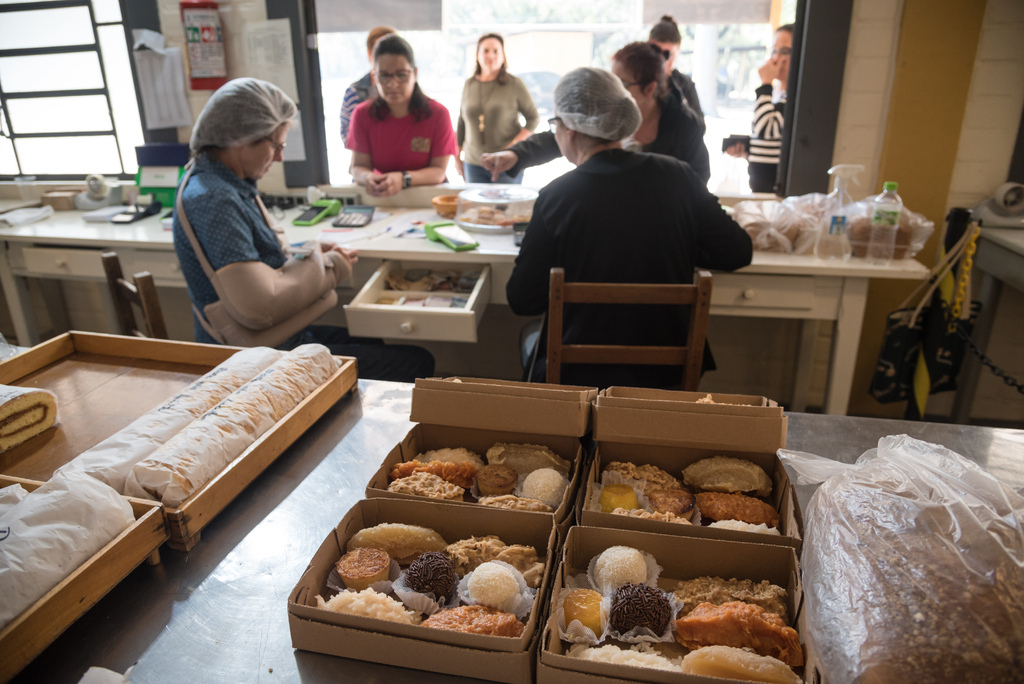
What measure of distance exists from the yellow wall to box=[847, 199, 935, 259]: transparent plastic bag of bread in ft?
1.31

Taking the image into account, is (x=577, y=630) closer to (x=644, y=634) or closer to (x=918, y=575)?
(x=644, y=634)

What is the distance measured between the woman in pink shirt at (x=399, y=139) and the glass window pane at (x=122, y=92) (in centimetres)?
136

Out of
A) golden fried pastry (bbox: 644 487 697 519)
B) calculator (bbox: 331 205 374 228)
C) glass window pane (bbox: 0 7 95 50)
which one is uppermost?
glass window pane (bbox: 0 7 95 50)

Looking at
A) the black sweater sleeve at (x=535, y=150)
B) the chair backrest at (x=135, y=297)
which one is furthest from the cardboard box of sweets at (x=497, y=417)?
the black sweater sleeve at (x=535, y=150)

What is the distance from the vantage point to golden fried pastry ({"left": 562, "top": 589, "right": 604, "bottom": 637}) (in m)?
0.84

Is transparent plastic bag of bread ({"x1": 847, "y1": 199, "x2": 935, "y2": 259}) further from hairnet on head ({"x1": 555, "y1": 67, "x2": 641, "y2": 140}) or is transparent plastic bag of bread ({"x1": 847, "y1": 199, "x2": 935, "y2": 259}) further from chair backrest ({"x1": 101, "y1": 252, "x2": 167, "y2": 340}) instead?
chair backrest ({"x1": 101, "y1": 252, "x2": 167, "y2": 340})

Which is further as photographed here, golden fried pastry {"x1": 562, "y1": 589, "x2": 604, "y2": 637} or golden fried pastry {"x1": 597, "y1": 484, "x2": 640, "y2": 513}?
golden fried pastry {"x1": 597, "y1": 484, "x2": 640, "y2": 513}

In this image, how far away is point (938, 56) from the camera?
2.55 metres

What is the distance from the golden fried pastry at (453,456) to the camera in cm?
117

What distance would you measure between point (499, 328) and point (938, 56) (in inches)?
89.4

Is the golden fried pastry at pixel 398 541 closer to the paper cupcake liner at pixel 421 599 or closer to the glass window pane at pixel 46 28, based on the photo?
the paper cupcake liner at pixel 421 599

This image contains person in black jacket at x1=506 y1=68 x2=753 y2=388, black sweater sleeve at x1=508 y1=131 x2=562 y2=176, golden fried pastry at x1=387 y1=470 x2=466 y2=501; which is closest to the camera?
golden fried pastry at x1=387 y1=470 x2=466 y2=501

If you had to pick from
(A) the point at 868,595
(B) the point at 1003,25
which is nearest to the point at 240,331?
(A) the point at 868,595

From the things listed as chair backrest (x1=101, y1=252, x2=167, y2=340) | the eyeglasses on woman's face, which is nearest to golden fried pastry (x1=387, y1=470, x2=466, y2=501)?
chair backrest (x1=101, y1=252, x2=167, y2=340)
